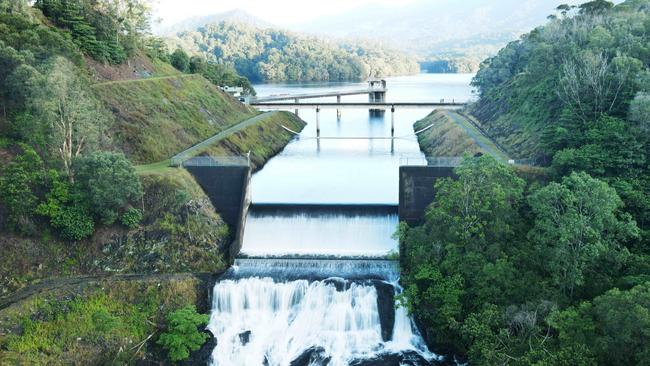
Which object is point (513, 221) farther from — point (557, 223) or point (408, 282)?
point (408, 282)

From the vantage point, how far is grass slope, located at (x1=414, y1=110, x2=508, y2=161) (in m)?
56.5

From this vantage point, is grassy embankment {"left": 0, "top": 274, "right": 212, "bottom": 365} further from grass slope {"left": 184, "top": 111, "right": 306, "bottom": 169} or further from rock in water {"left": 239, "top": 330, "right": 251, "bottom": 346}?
grass slope {"left": 184, "top": 111, "right": 306, "bottom": 169}

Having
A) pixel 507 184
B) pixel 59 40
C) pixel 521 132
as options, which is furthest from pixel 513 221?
pixel 59 40

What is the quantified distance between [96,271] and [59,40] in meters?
23.9

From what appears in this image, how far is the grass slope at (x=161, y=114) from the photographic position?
52375mm

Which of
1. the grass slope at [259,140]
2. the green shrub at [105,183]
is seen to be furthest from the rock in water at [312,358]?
the grass slope at [259,140]

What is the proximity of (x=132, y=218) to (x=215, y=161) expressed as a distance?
9.73 metres

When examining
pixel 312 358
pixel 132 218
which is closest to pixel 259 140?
pixel 132 218

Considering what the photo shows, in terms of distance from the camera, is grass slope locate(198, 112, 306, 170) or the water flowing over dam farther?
grass slope locate(198, 112, 306, 170)

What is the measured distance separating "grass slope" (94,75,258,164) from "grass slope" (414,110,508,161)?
30.3 metres

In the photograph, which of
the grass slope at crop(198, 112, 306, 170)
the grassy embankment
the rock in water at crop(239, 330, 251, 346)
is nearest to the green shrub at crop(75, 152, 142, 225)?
the grassy embankment

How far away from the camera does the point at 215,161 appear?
45906 millimetres

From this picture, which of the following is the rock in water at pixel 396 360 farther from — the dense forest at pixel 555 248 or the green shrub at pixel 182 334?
the green shrub at pixel 182 334

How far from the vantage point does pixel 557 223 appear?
29.8 meters
